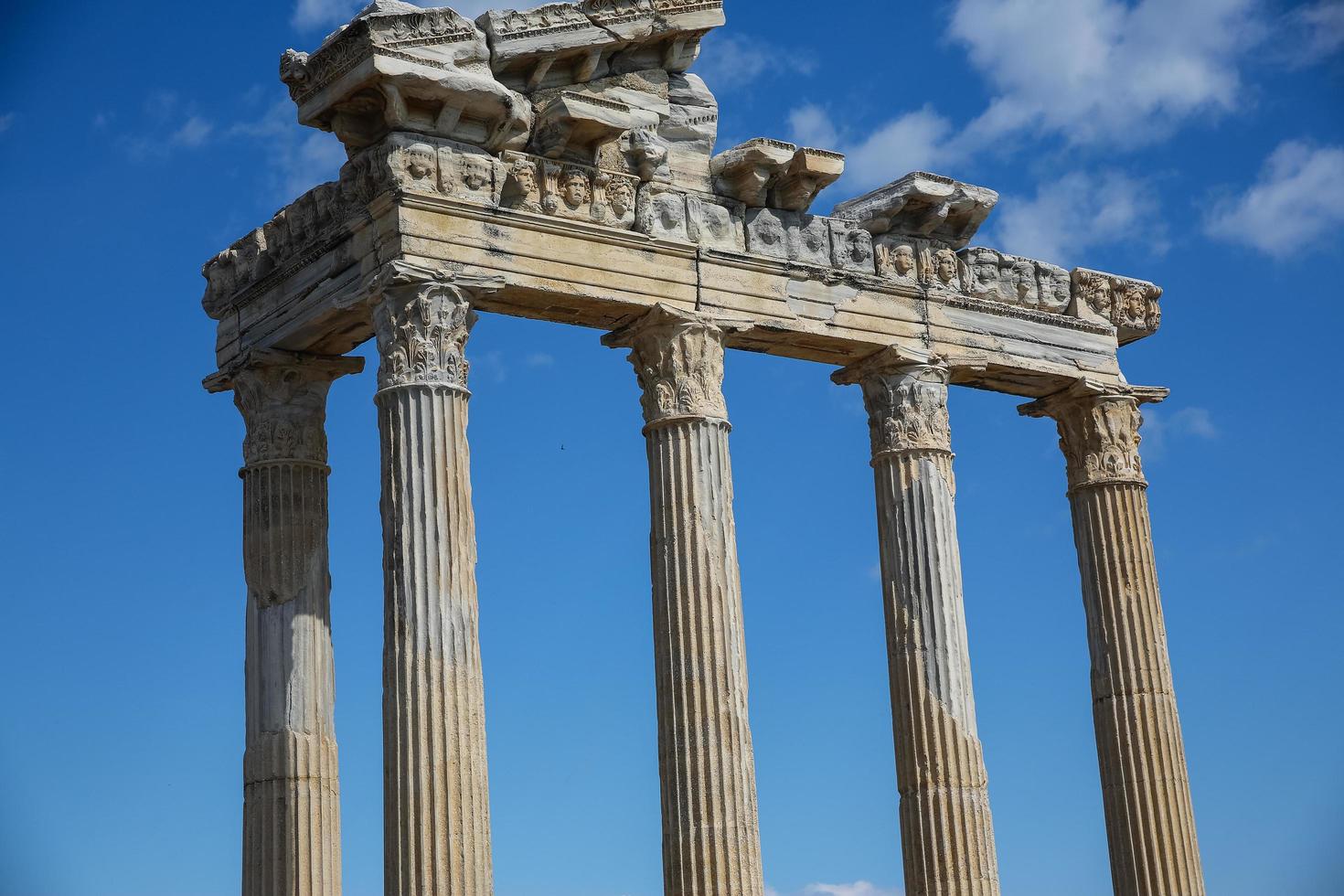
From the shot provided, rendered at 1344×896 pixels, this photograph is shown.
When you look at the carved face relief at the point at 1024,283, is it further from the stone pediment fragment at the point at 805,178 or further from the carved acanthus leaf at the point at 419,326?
the carved acanthus leaf at the point at 419,326

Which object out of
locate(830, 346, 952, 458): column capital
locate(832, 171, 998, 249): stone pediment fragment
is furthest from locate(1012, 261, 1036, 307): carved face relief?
locate(830, 346, 952, 458): column capital

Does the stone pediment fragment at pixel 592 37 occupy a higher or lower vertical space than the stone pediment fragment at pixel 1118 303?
higher

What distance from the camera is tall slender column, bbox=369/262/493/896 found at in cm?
2661

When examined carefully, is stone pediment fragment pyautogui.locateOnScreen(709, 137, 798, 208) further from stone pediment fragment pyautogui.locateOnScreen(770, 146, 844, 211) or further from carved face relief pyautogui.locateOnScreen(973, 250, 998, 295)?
carved face relief pyautogui.locateOnScreen(973, 250, 998, 295)

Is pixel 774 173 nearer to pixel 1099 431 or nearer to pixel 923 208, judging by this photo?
pixel 923 208

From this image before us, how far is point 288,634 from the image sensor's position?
3080cm

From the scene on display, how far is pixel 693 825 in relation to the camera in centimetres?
2883

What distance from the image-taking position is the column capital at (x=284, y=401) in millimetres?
31438

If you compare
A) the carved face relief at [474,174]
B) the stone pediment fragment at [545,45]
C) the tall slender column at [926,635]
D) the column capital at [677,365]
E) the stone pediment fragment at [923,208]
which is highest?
the stone pediment fragment at [545,45]

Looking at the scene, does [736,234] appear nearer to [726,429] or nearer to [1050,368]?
[726,429]

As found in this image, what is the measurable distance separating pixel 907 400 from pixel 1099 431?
4.39m

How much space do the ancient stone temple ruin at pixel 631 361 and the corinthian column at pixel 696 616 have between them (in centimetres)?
4

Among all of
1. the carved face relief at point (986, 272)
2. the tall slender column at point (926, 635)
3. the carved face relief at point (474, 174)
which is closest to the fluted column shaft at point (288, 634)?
the carved face relief at point (474, 174)

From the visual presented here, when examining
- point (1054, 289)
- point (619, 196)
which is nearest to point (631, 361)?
point (619, 196)
